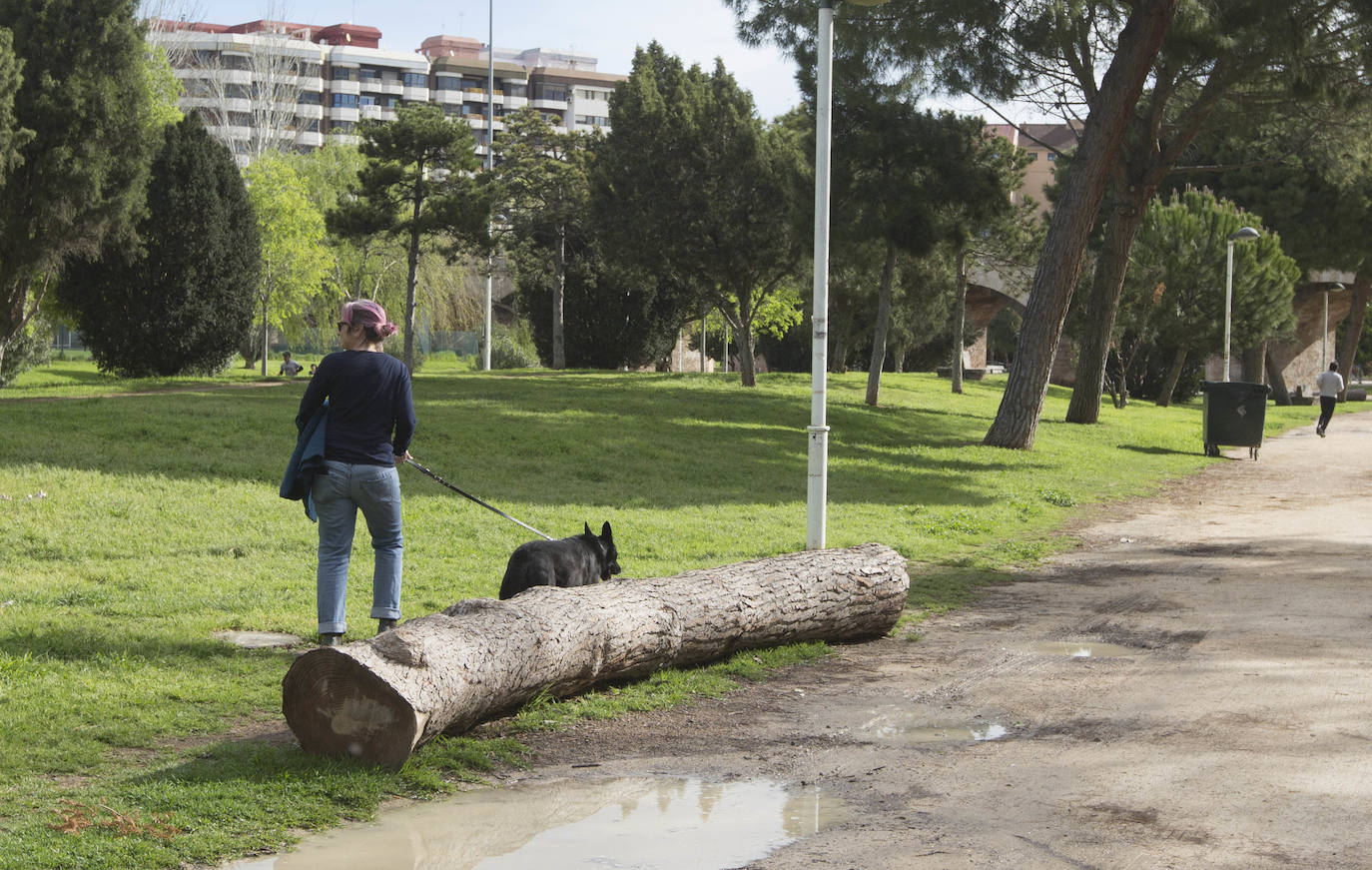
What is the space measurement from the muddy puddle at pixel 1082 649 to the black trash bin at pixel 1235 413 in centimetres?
1621

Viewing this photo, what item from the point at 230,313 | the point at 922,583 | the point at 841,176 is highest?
the point at 841,176

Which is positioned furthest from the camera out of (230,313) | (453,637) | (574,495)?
(230,313)

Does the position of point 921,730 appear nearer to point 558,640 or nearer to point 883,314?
point 558,640

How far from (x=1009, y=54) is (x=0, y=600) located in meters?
20.1

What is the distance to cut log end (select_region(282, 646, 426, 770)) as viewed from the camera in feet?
16.6

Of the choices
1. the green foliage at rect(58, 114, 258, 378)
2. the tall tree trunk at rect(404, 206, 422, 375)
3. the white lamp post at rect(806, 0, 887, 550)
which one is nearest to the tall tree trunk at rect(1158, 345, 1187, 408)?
the tall tree trunk at rect(404, 206, 422, 375)

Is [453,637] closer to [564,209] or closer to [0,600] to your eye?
[0,600]

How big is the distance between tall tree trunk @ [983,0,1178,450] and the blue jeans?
54.6ft

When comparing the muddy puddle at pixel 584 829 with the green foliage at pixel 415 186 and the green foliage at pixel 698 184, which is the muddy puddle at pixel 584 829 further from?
the green foliage at pixel 698 184

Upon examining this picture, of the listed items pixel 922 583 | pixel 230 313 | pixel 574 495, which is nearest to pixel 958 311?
pixel 230 313

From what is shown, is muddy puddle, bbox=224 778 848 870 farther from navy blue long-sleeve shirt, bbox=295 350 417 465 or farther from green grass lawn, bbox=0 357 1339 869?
navy blue long-sleeve shirt, bbox=295 350 417 465

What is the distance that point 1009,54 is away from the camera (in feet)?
76.7

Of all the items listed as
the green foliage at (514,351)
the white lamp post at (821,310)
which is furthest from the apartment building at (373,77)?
the white lamp post at (821,310)

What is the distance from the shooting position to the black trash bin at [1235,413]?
22.7 m
